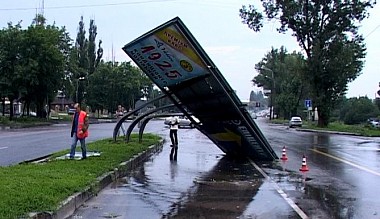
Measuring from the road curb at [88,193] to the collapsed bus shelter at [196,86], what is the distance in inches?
113

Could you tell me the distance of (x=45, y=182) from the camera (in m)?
10.6

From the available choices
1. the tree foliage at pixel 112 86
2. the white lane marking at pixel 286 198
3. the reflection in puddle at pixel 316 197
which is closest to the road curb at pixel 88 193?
the white lane marking at pixel 286 198

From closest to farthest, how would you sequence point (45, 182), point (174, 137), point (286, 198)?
point (45, 182), point (286, 198), point (174, 137)

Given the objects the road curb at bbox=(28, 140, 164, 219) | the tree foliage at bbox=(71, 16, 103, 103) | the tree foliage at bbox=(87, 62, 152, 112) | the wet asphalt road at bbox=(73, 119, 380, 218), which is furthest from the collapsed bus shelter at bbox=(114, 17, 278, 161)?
the tree foliage at bbox=(71, 16, 103, 103)

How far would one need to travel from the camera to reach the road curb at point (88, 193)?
8510 mm

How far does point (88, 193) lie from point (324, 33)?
154ft

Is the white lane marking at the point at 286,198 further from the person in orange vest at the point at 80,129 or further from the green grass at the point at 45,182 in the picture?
the person in orange vest at the point at 80,129

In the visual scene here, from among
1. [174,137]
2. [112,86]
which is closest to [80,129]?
[174,137]

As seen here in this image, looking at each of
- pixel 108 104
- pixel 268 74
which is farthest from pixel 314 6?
pixel 268 74

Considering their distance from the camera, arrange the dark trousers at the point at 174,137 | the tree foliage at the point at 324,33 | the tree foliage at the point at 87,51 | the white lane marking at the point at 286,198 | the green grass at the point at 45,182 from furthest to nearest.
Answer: the tree foliage at the point at 87,51 < the tree foliage at the point at 324,33 < the dark trousers at the point at 174,137 < the white lane marking at the point at 286,198 < the green grass at the point at 45,182

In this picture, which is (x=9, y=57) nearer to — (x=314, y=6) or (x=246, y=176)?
(x=314, y=6)

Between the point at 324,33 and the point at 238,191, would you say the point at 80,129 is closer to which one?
the point at 238,191

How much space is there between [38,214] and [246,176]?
7.97m

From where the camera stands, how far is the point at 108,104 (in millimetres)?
101188
